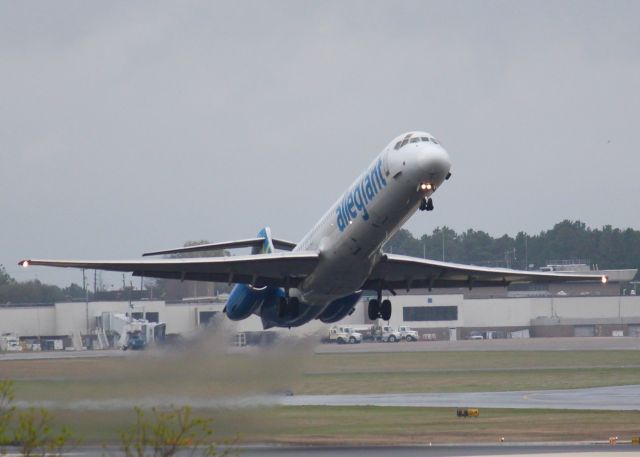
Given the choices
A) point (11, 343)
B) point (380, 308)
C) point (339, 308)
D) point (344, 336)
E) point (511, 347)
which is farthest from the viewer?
point (344, 336)

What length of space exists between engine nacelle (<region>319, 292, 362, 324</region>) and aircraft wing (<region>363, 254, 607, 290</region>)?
32.9 inches

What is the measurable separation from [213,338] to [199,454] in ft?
33.6

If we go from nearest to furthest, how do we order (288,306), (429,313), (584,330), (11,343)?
(288,306) → (11,343) → (429,313) → (584,330)

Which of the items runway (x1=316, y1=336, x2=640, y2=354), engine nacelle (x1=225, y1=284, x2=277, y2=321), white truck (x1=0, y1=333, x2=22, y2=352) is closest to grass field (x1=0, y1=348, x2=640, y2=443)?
engine nacelle (x1=225, y1=284, x2=277, y2=321)

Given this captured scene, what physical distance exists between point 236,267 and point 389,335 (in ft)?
213

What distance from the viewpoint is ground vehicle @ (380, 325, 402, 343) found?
10700cm

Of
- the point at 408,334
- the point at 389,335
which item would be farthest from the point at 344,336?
the point at 408,334

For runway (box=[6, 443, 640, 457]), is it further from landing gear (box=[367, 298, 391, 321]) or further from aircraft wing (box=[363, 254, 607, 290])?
landing gear (box=[367, 298, 391, 321])

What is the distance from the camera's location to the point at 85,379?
130ft

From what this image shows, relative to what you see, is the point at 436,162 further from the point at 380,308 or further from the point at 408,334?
the point at 408,334

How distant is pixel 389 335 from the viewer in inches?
4222

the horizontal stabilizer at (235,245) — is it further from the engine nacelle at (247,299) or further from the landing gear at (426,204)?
the landing gear at (426,204)

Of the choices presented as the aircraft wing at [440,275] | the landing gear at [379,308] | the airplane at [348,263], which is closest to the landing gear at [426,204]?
the airplane at [348,263]

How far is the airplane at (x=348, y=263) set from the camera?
38406 mm
